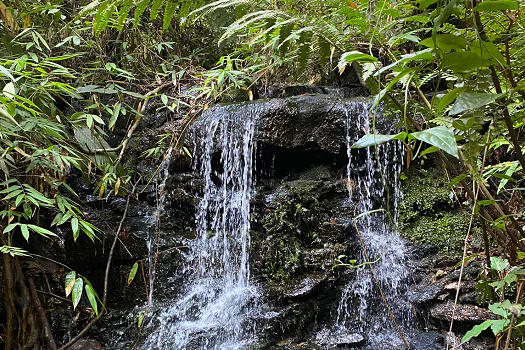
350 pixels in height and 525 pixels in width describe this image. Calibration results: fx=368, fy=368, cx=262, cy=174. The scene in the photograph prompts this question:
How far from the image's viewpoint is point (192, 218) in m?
4.57

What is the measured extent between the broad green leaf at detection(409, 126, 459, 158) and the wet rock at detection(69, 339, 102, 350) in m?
3.50

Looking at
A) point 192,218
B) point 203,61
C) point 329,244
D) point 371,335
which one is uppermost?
point 203,61

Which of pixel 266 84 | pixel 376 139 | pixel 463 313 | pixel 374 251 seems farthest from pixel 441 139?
pixel 266 84

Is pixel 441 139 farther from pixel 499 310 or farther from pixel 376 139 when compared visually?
pixel 499 310

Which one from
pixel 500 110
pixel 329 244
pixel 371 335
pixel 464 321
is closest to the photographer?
pixel 500 110

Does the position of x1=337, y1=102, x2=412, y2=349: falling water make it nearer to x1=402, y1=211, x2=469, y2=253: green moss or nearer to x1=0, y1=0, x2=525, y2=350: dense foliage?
x1=402, y1=211, x2=469, y2=253: green moss

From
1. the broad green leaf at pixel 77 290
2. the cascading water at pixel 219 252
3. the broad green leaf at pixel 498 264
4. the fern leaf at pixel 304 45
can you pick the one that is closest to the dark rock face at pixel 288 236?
the cascading water at pixel 219 252

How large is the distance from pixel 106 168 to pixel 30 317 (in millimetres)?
1386

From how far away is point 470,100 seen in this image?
0.66 metres

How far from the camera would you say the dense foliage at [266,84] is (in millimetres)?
771

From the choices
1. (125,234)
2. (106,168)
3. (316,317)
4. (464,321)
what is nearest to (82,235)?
(125,234)

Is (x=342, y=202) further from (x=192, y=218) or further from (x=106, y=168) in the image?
(x=106, y=168)

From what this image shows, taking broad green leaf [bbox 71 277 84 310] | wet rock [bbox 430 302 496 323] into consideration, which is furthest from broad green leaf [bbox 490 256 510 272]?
broad green leaf [bbox 71 277 84 310]

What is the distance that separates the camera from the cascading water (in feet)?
10.9
